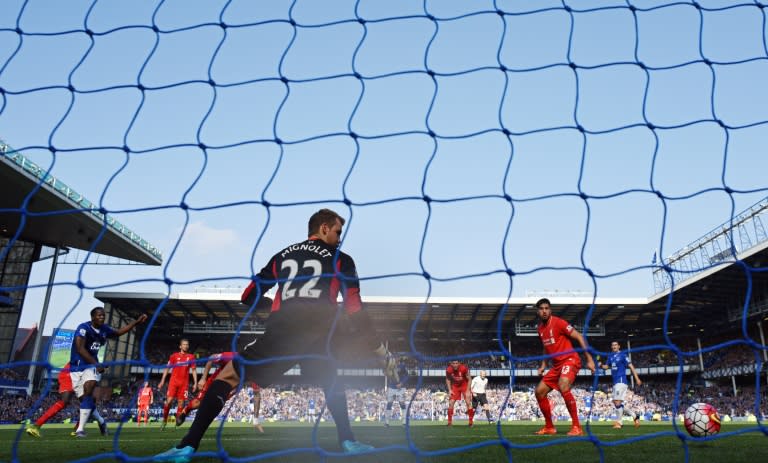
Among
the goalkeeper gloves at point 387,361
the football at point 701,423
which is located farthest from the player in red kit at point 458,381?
the goalkeeper gloves at point 387,361

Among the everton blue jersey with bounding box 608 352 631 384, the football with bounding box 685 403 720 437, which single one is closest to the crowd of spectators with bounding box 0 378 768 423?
the everton blue jersey with bounding box 608 352 631 384

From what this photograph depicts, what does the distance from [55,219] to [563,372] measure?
32055mm

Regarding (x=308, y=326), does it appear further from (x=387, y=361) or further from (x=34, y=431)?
(x=34, y=431)

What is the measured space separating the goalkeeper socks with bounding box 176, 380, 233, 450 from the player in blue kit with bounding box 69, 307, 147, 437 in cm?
415

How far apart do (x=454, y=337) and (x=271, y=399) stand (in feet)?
60.2

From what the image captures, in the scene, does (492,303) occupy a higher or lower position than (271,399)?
higher

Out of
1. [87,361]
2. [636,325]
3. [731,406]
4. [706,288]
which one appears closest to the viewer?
[87,361]

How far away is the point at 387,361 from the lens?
4.05 m

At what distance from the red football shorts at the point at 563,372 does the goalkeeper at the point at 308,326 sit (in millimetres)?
4381

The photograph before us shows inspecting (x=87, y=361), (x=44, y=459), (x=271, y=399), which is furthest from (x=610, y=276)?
(x=271, y=399)

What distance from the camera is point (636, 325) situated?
41.8m

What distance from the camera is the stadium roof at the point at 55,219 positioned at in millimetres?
27297

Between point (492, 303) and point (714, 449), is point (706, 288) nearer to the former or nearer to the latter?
point (492, 303)

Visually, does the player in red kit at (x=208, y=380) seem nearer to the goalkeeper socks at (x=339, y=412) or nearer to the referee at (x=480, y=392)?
the goalkeeper socks at (x=339, y=412)
